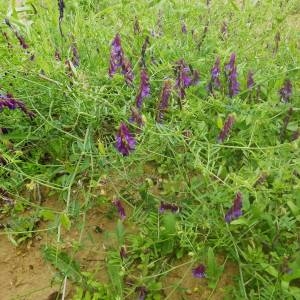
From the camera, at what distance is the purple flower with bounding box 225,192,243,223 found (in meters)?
1.65

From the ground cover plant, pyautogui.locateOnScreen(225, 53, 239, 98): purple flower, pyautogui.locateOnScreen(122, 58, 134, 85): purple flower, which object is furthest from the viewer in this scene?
pyautogui.locateOnScreen(225, 53, 239, 98): purple flower

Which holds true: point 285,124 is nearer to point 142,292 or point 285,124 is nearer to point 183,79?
point 183,79

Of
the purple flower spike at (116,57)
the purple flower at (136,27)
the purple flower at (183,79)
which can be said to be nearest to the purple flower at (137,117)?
the purple flower at (183,79)

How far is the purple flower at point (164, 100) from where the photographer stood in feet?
6.23

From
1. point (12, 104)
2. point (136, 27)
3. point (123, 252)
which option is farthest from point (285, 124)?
point (12, 104)

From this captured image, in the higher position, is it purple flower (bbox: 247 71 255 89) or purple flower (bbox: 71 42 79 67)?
purple flower (bbox: 71 42 79 67)

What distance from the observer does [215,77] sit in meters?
2.28

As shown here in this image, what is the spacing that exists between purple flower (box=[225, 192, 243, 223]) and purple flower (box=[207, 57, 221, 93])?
0.81 metres

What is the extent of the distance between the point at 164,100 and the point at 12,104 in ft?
2.20

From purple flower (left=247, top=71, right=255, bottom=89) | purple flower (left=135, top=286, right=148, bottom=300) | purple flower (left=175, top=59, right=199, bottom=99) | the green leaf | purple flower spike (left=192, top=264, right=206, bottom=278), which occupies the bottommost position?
purple flower (left=135, top=286, right=148, bottom=300)

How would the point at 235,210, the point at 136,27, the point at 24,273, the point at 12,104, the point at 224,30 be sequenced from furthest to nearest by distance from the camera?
the point at 224,30
the point at 136,27
the point at 12,104
the point at 24,273
the point at 235,210

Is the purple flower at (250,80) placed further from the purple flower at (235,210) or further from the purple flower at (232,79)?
the purple flower at (235,210)

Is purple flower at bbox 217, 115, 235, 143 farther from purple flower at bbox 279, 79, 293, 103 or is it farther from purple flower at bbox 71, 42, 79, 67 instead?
purple flower at bbox 71, 42, 79, 67

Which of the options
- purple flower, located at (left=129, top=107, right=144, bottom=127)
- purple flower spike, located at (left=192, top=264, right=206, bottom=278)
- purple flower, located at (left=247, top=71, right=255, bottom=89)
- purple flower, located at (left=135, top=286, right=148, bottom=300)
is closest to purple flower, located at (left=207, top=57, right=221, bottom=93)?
purple flower, located at (left=247, top=71, right=255, bottom=89)
